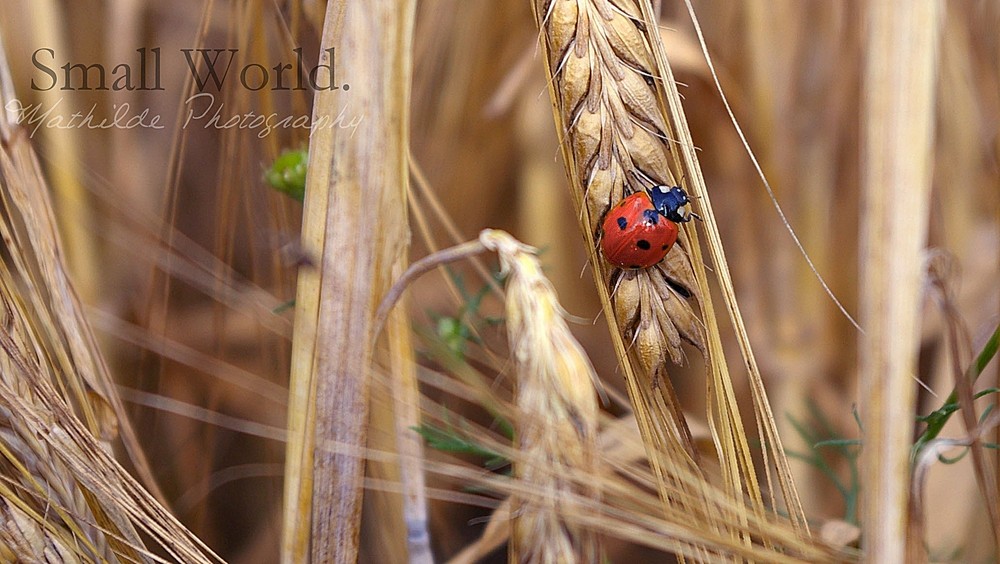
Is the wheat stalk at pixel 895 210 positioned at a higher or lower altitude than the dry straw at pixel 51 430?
higher

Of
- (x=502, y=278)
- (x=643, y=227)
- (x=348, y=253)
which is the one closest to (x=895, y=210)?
(x=643, y=227)

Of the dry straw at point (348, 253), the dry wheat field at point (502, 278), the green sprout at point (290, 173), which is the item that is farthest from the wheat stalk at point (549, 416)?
the green sprout at point (290, 173)

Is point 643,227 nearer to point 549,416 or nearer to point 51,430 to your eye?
point 549,416

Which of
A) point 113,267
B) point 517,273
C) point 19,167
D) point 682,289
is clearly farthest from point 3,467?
point 113,267

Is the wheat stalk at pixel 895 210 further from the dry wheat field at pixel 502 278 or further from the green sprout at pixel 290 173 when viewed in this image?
the green sprout at pixel 290 173

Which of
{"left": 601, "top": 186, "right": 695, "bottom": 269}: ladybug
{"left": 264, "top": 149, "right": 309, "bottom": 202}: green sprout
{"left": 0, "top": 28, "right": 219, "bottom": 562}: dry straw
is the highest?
{"left": 264, "top": 149, "right": 309, "bottom": 202}: green sprout

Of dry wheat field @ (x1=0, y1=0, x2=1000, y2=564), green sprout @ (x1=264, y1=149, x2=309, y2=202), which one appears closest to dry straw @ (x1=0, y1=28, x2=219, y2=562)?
dry wheat field @ (x1=0, y1=0, x2=1000, y2=564)

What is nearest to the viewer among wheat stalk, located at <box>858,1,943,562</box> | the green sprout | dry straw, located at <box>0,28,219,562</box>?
wheat stalk, located at <box>858,1,943,562</box>

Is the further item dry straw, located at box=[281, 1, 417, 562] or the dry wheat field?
dry straw, located at box=[281, 1, 417, 562]

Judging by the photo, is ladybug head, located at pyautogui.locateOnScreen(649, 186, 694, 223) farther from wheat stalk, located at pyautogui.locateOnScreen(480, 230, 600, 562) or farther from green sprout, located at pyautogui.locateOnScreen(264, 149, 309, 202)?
green sprout, located at pyautogui.locateOnScreen(264, 149, 309, 202)
